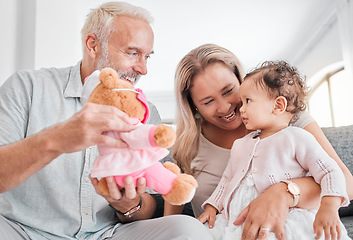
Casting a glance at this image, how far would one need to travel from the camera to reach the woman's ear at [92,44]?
5.50ft

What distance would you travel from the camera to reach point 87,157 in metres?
1.37

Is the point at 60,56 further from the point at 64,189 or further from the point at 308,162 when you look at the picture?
the point at 308,162

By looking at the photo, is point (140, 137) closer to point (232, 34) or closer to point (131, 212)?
point (131, 212)

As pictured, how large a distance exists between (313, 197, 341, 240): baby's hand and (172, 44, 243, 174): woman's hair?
64 centimetres

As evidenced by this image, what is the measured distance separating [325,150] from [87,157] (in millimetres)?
874

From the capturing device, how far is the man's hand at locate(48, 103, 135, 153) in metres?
0.85

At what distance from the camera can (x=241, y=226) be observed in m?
1.20

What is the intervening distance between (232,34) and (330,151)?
4.75 m

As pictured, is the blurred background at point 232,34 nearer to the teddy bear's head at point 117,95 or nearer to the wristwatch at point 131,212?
the wristwatch at point 131,212

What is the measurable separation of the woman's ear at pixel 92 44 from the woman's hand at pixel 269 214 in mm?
1000

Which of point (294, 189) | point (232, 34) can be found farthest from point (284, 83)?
point (232, 34)

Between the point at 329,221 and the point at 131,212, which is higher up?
the point at 329,221

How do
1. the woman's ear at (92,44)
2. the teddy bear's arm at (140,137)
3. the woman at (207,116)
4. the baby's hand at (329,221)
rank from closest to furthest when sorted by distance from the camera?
the teddy bear's arm at (140,137)
the baby's hand at (329,221)
the woman at (207,116)
the woman's ear at (92,44)

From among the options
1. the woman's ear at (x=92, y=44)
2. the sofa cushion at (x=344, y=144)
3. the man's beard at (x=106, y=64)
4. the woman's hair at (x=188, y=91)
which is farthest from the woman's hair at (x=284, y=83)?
the woman's ear at (x=92, y=44)
